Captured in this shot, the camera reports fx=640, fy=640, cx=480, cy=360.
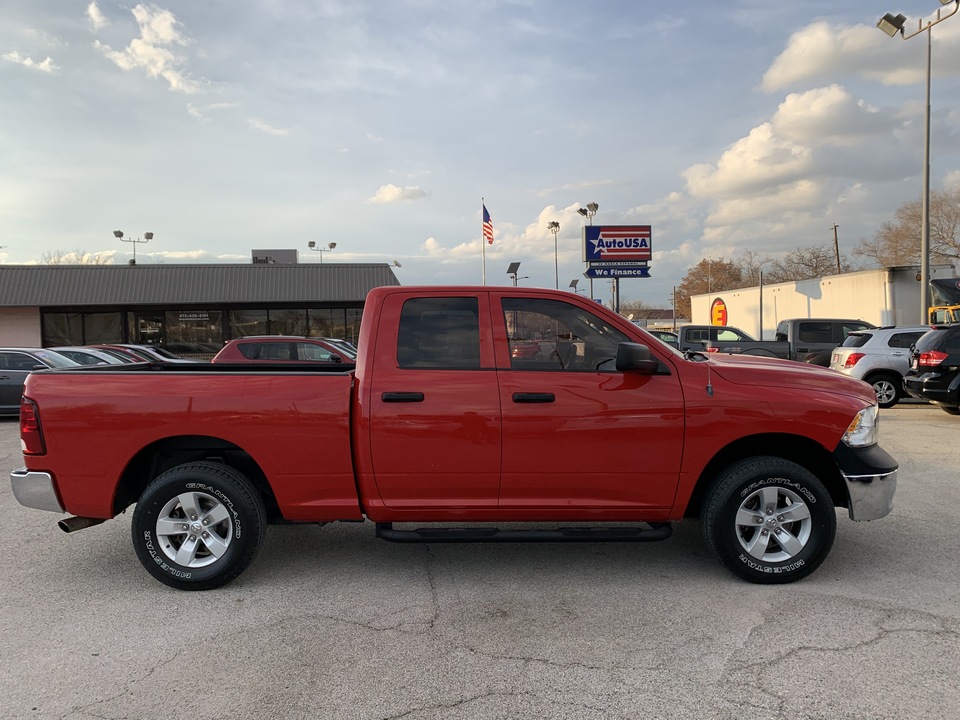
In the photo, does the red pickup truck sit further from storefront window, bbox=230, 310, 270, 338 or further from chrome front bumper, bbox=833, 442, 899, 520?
storefront window, bbox=230, 310, 270, 338

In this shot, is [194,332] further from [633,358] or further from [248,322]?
[633,358]

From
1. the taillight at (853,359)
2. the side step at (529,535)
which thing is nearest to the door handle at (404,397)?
the side step at (529,535)

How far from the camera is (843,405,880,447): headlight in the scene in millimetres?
4066

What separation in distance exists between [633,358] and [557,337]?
0.57m

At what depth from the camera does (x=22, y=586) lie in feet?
14.0

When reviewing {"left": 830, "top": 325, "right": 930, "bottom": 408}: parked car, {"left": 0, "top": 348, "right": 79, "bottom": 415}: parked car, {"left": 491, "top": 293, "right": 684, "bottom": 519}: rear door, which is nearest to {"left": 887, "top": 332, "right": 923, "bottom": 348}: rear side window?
{"left": 830, "top": 325, "right": 930, "bottom": 408}: parked car

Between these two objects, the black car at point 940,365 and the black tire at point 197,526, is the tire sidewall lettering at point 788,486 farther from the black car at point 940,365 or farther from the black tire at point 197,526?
the black car at point 940,365

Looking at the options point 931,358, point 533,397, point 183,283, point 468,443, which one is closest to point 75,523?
point 468,443

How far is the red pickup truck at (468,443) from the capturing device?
4.01m

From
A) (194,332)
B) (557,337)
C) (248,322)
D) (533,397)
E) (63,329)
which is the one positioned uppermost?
(248,322)

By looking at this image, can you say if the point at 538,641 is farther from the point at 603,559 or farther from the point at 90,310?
the point at 90,310

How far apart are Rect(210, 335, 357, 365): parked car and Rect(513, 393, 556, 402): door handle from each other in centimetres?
930

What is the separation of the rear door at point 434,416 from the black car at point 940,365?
9.94m

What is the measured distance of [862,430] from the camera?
410 cm
